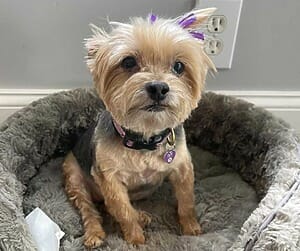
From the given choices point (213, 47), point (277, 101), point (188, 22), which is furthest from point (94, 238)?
point (277, 101)

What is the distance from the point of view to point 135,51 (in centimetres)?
124

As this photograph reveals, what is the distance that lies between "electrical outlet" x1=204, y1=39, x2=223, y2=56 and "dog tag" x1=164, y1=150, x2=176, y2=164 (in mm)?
478

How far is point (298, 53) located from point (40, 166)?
89cm

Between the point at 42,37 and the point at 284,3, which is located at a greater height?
the point at 284,3

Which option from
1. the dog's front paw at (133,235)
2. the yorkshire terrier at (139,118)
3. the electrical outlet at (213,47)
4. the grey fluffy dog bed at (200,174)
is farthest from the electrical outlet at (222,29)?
the dog's front paw at (133,235)

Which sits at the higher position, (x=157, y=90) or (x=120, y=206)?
(x=157, y=90)


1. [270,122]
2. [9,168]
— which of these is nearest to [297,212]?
[270,122]

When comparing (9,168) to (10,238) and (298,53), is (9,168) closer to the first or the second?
(10,238)

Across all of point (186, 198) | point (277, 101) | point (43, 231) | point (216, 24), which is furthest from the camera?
point (277, 101)

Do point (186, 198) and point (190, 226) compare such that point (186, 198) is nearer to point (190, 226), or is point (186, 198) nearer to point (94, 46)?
point (190, 226)

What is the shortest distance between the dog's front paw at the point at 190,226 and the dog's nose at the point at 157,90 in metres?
0.46

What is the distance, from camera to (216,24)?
5.73 ft

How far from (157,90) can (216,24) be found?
0.63 m

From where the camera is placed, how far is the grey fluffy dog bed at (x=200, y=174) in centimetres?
133
